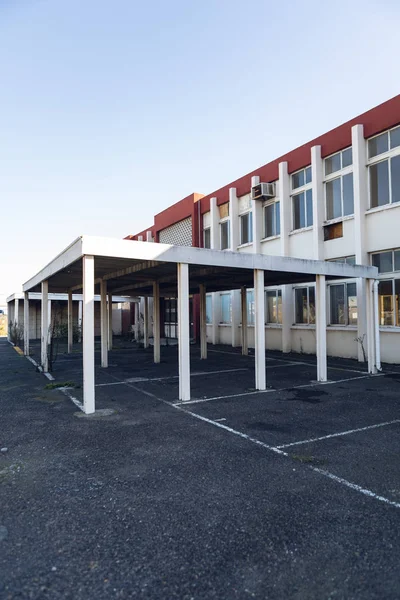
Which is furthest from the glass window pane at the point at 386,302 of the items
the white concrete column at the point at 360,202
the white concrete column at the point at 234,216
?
the white concrete column at the point at 234,216

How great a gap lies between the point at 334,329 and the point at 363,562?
12.8 metres

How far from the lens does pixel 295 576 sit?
2.71 m

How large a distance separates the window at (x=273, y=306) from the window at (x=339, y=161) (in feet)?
18.6

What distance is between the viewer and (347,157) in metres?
14.4

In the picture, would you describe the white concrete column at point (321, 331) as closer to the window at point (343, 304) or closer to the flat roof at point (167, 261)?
the flat roof at point (167, 261)

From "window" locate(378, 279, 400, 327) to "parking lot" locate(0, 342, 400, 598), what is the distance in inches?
229

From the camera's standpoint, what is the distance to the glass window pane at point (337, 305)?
14992 mm

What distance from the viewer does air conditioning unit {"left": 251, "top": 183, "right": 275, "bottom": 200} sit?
17516 mm

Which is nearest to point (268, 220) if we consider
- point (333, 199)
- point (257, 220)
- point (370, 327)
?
point (257, 220)

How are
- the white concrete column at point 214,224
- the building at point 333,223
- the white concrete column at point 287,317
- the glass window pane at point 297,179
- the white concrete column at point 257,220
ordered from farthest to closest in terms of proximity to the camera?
the white concrete column at point 214,224 < the white concrete column at point 257,220 < the white concrete column at point 287,317 < the glass window pane at point 297,179 < the building at point 333,223

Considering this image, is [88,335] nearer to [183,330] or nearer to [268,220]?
[183,330]

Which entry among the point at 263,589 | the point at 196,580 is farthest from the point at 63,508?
the point at 263,589

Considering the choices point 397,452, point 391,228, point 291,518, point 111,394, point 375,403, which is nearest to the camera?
point 291,518

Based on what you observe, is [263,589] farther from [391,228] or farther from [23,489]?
[391,228]
